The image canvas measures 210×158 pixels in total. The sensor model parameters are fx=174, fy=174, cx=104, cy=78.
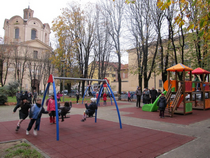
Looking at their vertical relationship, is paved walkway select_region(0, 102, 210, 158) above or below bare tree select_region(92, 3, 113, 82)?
below

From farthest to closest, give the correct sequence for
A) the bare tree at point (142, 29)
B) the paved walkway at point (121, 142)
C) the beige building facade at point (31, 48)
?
the beige building facade at point (31, 48), the bare tree at point (142, 29), the paved walkway at point (121, 142)

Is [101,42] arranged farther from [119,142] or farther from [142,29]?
[119,142]

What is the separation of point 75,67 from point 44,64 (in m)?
12.2

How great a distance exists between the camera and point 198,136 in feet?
21.7

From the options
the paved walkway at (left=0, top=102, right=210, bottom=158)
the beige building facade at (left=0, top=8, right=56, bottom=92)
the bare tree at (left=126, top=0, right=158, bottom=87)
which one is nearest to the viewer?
the paved walkway at (left=0, top=102, right=210, bottom=158)

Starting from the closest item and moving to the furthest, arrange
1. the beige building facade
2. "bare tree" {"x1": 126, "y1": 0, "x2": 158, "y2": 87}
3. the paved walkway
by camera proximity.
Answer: the paved walkway, "bare tree" {"x1": 126, "y1": 0, "x2": 158, "y2": 87}, the beige building facade

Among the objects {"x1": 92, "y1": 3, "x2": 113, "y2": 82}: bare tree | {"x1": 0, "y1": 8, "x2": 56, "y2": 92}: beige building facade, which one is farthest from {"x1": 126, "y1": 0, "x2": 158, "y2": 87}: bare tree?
{"x1": 0, "y1": 8, "x2": 56, "y2": 92}: beige building facade

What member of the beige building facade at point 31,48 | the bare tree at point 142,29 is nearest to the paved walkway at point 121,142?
the bare tree at point 142,29

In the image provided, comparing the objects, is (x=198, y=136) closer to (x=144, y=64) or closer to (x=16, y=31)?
(x=144, y=64)

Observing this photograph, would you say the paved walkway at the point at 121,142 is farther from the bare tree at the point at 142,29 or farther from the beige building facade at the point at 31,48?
the beige building facade at the point at 31,48

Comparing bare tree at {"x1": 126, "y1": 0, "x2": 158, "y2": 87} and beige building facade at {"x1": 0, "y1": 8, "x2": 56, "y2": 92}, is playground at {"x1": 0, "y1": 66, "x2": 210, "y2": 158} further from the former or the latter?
beige building facade at {"x1": 0, "y1": 8, "x2": 56, "y2": 92}

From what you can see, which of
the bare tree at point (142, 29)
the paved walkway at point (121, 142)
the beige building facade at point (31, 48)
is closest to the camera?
the paved walkway at point (121, 142)

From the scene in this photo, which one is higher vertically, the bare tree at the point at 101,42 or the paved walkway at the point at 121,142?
the bare tree at the point at 101,42

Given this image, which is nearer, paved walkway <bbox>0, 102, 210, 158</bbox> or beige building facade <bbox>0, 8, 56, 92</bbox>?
paved walkway <bbox>0, 102, 210, 158</bbox>
